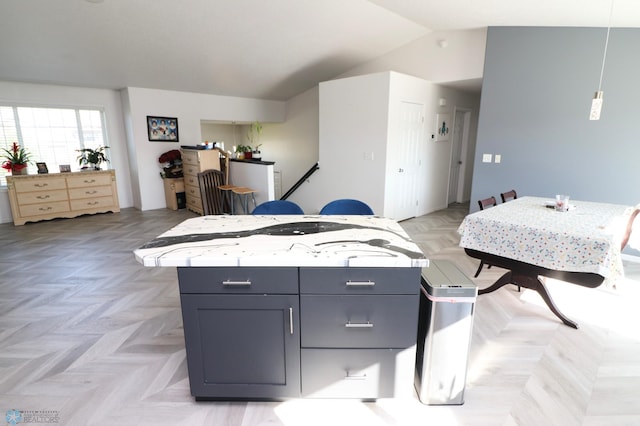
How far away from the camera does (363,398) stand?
1.77 meters

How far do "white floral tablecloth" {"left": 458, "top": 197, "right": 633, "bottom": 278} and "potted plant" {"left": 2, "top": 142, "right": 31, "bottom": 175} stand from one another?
22.7 ft

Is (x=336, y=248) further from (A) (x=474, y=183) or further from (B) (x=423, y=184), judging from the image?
(B) (x=423, y=184)

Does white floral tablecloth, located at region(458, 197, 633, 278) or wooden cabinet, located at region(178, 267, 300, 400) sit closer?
wooden cabinet, located at region(178, 267, 300, 400)

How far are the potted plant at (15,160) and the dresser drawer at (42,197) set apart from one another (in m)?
0.42

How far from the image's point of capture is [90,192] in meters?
6.10

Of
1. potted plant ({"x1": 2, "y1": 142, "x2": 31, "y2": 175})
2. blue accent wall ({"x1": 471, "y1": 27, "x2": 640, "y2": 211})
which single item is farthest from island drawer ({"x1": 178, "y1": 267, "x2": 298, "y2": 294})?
potted plant ({"x1": 2, "y1": 142, "x2": 31, "y2": 175})

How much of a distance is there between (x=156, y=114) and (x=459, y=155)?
648cm

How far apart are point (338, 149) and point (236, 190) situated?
192 centimetres

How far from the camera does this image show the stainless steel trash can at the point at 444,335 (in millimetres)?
1683

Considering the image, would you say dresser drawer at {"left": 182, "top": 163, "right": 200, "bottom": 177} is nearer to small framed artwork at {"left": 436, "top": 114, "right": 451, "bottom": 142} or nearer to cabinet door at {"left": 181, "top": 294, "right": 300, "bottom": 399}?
small framed artwork at {"left": 436, "top": 114, "right": 451, "bottom": 142}

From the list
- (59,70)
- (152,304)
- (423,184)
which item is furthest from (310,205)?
(59,70)

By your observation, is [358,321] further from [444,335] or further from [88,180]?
[88,180]

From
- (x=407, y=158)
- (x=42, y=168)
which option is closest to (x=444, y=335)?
(x=407, y=158)

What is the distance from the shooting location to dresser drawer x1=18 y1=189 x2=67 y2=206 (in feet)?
17.9
